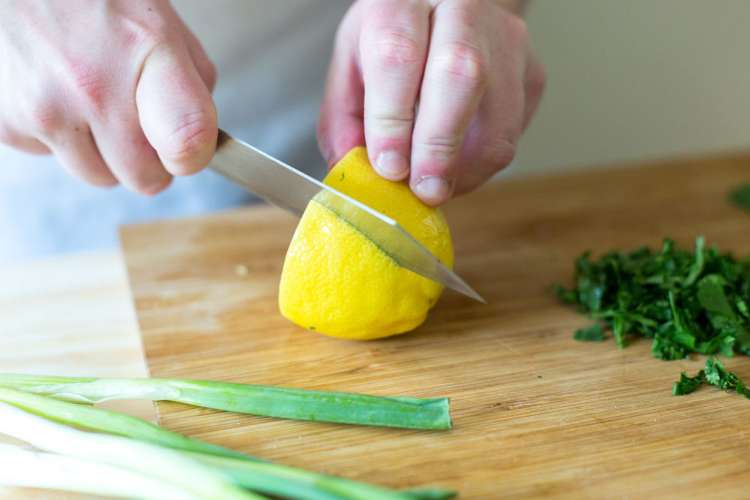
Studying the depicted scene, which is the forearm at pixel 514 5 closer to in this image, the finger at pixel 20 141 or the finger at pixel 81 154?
the finger at pixel 81 154

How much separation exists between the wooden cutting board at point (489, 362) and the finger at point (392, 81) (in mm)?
Result: 397

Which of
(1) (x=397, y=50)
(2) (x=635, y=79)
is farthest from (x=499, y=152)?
(2) (x=635, y=79)

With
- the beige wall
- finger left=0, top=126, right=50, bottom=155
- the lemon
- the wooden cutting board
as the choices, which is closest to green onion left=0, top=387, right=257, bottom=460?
the wooden cutting board

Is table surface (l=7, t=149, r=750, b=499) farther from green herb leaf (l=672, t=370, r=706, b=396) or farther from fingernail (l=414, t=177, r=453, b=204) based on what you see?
fingernail (l=414, t=177, r=453, b=204)

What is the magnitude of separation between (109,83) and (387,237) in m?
0.61

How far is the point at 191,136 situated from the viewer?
5.05 ft

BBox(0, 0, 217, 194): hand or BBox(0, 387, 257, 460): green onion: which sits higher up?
BBox(0, 0, 217, 194): hand

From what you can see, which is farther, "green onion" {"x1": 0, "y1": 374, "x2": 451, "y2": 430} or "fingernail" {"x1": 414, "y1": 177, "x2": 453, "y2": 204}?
"fingernail" {"x1": 414, "y1": 177, "x2": 453, "y2": 204}

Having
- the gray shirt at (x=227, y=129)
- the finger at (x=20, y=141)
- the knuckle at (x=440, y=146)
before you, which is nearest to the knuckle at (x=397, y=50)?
the knuckle at (x=440, y=146)

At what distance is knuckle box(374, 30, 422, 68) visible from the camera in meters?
1.59

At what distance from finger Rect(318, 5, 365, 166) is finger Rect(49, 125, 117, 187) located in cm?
50

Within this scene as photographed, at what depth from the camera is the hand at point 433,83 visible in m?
1.59

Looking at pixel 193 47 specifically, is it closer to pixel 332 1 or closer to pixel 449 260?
pixel 449 260

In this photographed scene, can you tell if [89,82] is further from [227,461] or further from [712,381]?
[712,381]
